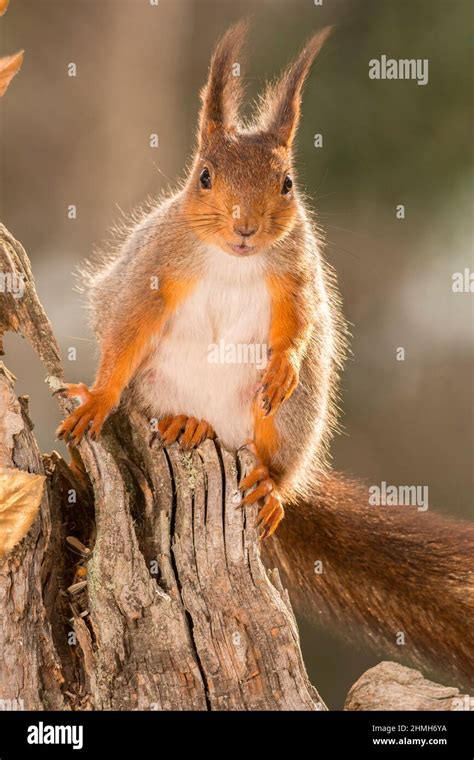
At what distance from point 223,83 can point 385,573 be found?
1319 mm

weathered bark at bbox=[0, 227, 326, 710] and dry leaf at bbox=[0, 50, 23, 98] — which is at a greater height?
dry leaf at bbox=[0, 50, 23, 98]

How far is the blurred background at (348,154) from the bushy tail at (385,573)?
47.6 inches

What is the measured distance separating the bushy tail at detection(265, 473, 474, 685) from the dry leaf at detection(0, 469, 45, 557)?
2.76ft

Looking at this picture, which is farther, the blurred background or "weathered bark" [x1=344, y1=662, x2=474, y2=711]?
the blurred background

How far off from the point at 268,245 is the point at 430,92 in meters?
2.09

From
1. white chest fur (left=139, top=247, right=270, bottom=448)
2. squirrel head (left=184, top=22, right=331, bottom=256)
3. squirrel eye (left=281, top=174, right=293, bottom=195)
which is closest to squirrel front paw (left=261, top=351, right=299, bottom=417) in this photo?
white chest fur (left=139, top=247, right=270, bottom=448)

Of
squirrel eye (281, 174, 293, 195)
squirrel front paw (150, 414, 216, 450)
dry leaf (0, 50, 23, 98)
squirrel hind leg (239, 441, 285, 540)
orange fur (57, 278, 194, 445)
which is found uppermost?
dry leaf (0, 50, 23, 98)

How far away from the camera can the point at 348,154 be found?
4148 millimetres

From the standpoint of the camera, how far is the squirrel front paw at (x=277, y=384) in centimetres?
226

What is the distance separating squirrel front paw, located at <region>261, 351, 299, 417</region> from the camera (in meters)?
2.26

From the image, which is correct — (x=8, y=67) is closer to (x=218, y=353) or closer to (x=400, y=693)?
(x=218, y=353)

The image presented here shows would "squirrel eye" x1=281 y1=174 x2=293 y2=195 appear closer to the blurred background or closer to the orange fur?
the orange fur

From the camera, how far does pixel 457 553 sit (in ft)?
8.60

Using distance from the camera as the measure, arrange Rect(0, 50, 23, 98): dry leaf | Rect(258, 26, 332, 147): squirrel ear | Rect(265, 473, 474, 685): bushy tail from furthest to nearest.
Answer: Rect(265, 473, 474, 685): bushy tail
Rect(258, 26, 332, 147): squirrel ear
Rect(0, 50, 23, 98): dry leaf
